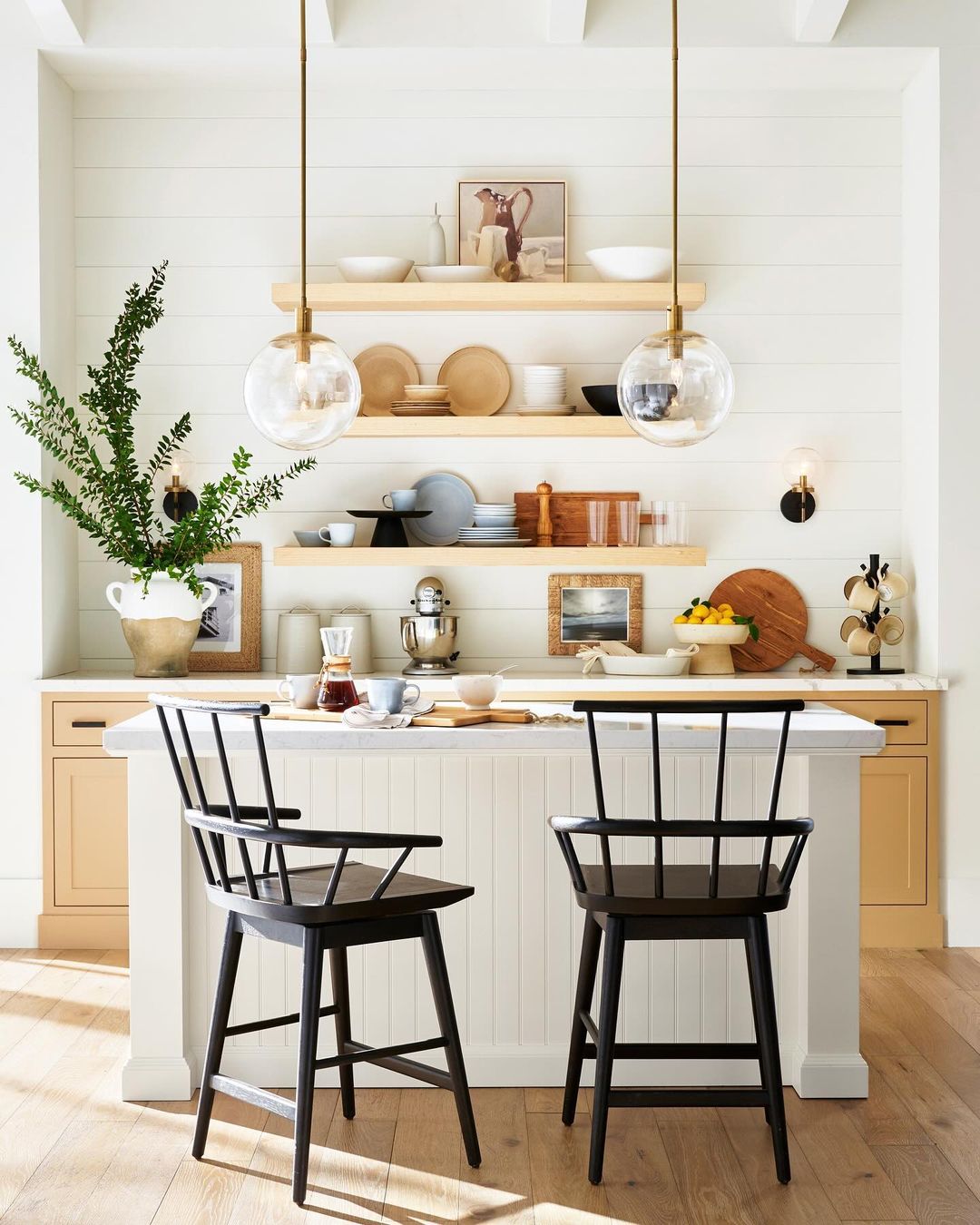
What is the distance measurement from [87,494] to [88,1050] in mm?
1900

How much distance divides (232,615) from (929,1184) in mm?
3100

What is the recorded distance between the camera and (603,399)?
460 cm

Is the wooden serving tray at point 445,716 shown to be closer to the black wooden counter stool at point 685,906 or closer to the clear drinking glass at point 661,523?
the black wooden counter stool at point 685,906

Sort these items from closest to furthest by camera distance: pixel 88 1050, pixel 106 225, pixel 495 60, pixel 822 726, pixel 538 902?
pixel 822 726
pixel 538 902
pixel 88 1050
pixel 495 60
pixel 106 225

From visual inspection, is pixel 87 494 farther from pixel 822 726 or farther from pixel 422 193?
pixel 822 726

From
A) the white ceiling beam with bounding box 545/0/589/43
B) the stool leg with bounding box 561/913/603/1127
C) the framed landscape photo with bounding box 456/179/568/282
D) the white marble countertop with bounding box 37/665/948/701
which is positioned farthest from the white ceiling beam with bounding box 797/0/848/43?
the stool leg with bounding box 561/913/603/1127

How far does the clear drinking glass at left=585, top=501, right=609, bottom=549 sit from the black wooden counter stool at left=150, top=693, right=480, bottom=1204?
215 cm

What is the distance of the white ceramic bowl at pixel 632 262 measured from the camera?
451 cm

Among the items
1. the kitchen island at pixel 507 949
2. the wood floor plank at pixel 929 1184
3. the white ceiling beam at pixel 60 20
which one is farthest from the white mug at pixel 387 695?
the white ceiling beam at pixel 60 20

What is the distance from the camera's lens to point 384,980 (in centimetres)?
311

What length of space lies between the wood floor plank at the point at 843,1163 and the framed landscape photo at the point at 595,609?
209 centimetres

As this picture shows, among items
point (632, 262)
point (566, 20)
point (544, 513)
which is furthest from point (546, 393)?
point (566, 20)

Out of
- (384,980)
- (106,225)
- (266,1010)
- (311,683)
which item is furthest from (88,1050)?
(106,225)

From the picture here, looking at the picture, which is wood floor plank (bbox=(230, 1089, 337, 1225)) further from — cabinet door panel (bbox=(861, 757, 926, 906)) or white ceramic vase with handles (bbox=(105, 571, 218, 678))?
cabinet door panel (bbox=(861, 757, 926, 906))
